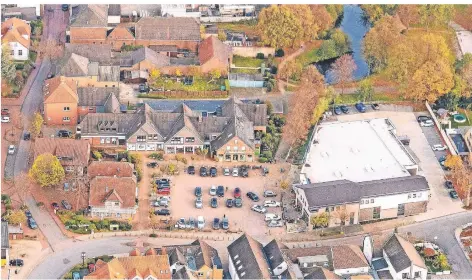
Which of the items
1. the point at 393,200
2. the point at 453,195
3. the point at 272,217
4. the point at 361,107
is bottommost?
the point at 272,217

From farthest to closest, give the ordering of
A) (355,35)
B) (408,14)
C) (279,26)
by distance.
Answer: (355,35)
(408,14)
(279,26)

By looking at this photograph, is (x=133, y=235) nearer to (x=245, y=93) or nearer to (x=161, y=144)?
(x=161, y=144)

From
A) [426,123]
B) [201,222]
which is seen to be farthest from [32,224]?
[426,123]

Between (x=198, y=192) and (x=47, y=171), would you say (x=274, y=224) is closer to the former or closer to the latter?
(x=198, y=192)

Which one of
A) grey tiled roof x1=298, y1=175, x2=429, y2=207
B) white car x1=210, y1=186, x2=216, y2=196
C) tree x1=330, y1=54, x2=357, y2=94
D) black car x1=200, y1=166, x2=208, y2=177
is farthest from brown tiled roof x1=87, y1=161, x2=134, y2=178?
tree x1=330, y1=54, x2=357, y2=94

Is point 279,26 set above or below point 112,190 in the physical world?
above

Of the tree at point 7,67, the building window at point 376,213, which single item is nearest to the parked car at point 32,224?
the tree at point 7,67

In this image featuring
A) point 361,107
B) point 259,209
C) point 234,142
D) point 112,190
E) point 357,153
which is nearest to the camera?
point 112,190
